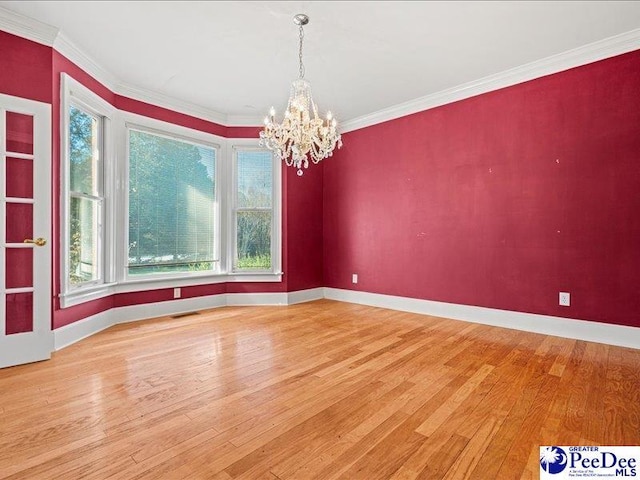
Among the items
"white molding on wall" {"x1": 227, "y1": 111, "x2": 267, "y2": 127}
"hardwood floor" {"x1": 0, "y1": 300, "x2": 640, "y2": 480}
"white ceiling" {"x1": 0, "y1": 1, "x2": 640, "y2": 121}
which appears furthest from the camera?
"white molding on wall" {"x1": 227, "y1": 111, "x2": 267, "y2": 127}

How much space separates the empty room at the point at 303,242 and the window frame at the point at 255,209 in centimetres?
3

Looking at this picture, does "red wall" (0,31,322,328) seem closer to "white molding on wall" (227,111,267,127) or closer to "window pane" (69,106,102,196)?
"white molding on wall" (227,111,267,127)

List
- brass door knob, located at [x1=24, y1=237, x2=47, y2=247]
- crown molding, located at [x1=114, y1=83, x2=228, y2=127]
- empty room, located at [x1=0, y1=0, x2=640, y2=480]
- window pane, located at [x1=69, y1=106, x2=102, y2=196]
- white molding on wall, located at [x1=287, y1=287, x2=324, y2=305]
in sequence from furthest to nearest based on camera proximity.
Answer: white molding on wall, located at [x1=287, y1=287, x2=324, y2=305] < crown molding, located at [x1=114, y1=83, x2=228, y2=127] < window pane, located at [x1=69, y1=106, x2=102, y2=196] < brass door knob, located at [x1=24, y1=237, x2=47, y2=247] < empty room, located at [x1=0, y1=0, x2=640, y2=480]

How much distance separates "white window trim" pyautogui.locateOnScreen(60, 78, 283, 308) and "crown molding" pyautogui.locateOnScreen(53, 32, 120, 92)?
217 millimetres

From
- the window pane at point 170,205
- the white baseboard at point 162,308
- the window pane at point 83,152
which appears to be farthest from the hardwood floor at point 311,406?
the window pane at point 83,152

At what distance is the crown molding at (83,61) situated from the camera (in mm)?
2984

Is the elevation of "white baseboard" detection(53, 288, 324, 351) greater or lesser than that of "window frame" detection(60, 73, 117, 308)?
lesser

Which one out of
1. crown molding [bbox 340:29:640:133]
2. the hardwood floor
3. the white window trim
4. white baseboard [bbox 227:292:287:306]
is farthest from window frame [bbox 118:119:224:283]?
crown molding [bbox 340:29:640:133]

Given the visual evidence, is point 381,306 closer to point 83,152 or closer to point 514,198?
point 514,198

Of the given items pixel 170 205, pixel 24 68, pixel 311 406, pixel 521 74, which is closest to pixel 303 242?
pixel 170 205

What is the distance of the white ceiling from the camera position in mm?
2590

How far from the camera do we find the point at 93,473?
1.42 m

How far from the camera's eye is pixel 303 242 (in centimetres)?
527

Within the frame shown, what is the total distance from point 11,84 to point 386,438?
3883 mm
